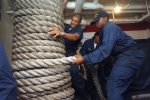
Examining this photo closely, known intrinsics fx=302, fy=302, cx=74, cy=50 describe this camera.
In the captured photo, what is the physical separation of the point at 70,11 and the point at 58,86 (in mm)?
1833

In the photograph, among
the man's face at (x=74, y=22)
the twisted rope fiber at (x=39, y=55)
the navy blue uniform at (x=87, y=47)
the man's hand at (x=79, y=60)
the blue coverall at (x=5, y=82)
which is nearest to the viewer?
the blue coverall at (x=5, y=82)

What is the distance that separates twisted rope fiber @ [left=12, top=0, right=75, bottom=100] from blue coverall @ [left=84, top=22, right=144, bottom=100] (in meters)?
0.46

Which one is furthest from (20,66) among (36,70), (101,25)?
(101,25)

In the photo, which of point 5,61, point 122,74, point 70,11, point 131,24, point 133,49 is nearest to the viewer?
point 5,61

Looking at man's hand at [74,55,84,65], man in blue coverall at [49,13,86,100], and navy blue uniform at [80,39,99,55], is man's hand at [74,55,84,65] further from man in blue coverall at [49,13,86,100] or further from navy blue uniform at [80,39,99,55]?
navy blue uniform at [80,39,99,55]

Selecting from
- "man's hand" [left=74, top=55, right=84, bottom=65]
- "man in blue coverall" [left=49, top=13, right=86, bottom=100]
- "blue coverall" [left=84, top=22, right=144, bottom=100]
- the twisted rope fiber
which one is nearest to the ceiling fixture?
"man in blue coverall" [left=49, top=13, right=86, bottom=100]

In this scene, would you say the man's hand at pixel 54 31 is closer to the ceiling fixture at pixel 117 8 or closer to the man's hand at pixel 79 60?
the man's hand at pixel 79 60

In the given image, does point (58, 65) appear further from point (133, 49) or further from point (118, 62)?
point (133, 49)

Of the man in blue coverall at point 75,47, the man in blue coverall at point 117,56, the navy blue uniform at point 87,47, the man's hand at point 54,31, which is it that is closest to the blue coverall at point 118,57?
the man in blue coverall at point 117,56

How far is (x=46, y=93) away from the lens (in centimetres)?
222

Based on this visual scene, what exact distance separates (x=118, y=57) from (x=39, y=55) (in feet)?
3.84

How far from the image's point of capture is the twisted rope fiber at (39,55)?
2.20m

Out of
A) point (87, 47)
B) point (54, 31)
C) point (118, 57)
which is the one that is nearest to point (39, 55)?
point (54, 31)

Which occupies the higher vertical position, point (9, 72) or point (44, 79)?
point (9, 72)
